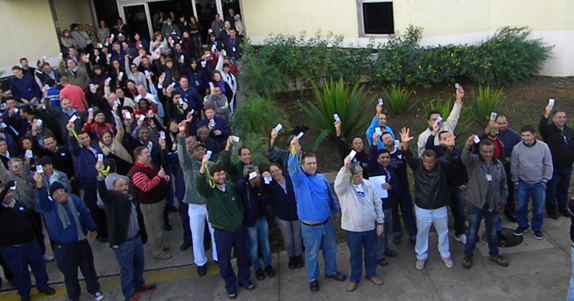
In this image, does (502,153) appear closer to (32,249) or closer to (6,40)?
(32,249)

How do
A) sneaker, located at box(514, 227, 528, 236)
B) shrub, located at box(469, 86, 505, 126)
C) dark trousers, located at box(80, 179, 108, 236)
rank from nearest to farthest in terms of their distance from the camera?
sneaker, located at box(514, 227, 528, 236), dark trousers, located at box(80, 179, 108, 236), shrub, located at box(469, 86, 505, 126)

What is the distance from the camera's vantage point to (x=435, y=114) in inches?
256

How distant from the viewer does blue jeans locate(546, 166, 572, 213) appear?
21.6 ft

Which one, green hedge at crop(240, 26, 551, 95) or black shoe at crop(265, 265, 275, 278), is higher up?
green hedge at crop(240, 26, 551, 95)

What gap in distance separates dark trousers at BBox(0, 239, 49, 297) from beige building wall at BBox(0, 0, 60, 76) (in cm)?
811

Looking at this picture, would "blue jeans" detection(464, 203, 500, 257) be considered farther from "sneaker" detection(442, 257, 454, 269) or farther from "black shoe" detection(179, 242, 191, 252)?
"black shoe" detection(179, 242, 191, 252)

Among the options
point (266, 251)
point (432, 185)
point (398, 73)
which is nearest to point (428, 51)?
point (398, 73)

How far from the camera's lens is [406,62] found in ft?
35.9

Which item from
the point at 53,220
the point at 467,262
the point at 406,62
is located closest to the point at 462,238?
the point at 467,262

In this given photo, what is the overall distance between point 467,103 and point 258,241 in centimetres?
612

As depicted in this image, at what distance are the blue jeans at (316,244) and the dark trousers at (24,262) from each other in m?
3.12

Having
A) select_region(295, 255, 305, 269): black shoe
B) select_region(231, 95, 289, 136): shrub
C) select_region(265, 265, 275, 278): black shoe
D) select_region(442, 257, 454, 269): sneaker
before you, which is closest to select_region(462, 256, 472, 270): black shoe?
select_region(442, 257, 454, 269): sneaker

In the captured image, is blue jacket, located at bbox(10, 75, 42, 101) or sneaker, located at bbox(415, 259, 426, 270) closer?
sneaker, located at bbox(415, 259, 426, 270)

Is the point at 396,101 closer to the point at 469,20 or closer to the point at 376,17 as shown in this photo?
the point at 469,20
